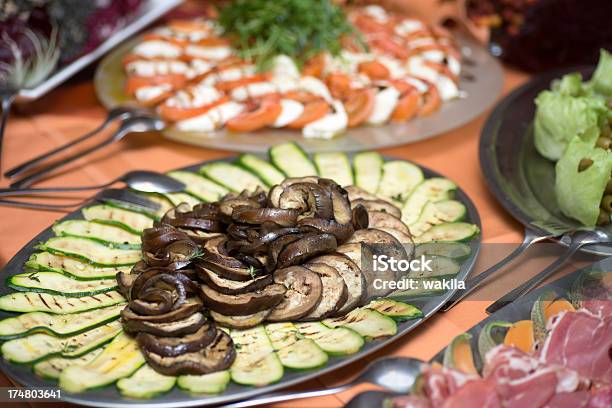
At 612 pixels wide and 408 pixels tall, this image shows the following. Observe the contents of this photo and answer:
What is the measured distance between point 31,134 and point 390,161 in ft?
4.84

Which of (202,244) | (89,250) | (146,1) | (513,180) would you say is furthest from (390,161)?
(146,1)

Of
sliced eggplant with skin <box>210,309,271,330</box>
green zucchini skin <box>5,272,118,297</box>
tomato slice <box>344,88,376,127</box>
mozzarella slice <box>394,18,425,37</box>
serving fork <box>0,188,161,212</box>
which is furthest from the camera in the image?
mozzarella slice <box>394,18,425,37</box>

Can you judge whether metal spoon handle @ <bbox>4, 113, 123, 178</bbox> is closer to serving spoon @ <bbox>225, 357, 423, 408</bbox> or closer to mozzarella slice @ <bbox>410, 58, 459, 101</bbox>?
mozzarella slice @ <bbox>410, 58, 459, 101</bbox>

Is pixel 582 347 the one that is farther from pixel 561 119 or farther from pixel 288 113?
pixel 288 113

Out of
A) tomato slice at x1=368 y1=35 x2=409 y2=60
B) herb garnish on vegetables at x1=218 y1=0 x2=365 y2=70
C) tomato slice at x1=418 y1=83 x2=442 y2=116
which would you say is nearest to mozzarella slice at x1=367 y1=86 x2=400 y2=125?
tomato slice at x1=418 y1=83 x2=442 y2=116

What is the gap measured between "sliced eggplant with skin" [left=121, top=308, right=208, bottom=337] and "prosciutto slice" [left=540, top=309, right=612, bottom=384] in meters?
0.74

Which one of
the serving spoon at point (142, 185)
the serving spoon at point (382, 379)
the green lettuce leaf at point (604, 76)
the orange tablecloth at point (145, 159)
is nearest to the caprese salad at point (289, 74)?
the orange tablecloth at point (145, 159)

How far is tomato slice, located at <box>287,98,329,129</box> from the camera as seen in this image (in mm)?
2654

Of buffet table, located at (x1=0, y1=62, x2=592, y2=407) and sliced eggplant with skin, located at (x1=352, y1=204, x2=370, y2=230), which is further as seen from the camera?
sliced eggplant with skin, located at (x1=352, y1=204, x2=370, y2=230)

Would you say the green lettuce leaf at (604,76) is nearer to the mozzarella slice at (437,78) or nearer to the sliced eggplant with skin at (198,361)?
the mozzarella slice at (437,78)

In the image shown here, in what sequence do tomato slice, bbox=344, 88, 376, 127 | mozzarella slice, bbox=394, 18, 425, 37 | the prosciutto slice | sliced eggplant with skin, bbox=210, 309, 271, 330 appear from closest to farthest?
the prosciutto slice < sliced eggplant with skin, bbox=210, 309, 271, 330 < tomato slice, bbox=344, 88, 376, 127 < mozzarella slice, bbox=394, 18, 425, 37

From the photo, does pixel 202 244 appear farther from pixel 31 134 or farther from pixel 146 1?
pixel 146 1

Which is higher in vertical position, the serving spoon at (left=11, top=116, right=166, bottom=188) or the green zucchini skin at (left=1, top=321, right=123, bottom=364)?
the serving spoon at (left=11, top=116, right=166, bottom=188)

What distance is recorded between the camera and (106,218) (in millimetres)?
2041
